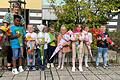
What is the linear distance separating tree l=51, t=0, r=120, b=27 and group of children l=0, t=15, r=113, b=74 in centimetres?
138

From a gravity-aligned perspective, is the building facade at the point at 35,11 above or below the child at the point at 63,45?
above

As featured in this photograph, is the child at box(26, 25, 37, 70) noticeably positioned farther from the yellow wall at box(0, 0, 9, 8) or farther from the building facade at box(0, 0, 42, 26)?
the yellow wall at box(0, 0, 9, 8)

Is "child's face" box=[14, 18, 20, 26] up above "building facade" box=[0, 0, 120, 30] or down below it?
below

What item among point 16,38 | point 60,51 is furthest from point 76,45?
point 16,38

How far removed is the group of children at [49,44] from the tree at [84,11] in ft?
4.53

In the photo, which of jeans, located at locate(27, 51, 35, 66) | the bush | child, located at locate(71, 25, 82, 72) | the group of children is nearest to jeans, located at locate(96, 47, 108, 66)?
the group of children

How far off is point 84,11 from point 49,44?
2.34 m

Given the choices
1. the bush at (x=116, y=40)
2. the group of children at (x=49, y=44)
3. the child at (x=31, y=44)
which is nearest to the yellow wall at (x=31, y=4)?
the bush at (x=116, y=40)

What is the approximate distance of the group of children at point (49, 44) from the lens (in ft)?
32.6

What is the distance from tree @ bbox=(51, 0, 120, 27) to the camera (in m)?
12.3

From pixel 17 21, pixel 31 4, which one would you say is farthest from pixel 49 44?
pixel 31 4

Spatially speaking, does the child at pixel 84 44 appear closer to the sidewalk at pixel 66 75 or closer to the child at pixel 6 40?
the sidewalk at pixel 66 75

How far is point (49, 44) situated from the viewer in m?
10.8

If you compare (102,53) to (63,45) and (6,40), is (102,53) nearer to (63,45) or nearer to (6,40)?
(63,45)
